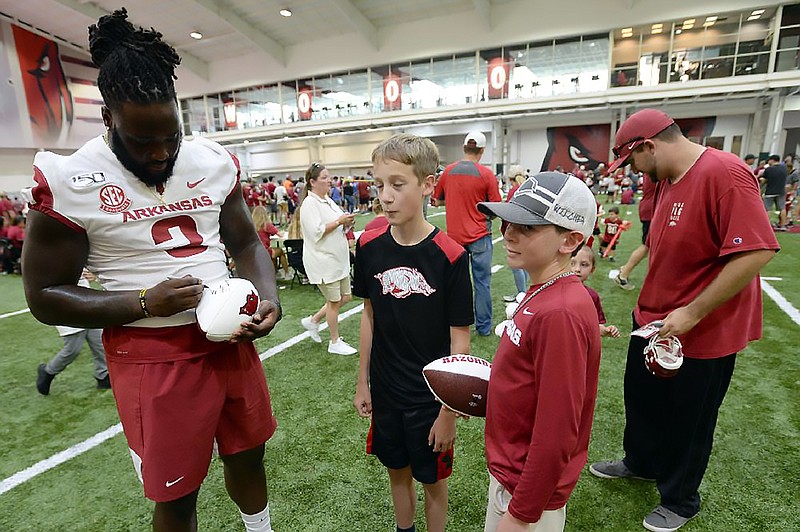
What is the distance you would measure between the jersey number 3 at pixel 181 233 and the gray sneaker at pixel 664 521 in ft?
8.88

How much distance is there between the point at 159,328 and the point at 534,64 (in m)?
26.9

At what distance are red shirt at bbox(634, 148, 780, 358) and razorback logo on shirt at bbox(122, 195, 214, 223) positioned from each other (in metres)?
2.14

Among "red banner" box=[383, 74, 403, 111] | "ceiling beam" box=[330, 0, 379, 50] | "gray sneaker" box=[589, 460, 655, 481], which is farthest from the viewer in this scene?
"red banner" box=[383, 74, 403, 111]

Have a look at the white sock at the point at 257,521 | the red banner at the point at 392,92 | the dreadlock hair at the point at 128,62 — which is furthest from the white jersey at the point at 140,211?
the red banner at the point at 392,92

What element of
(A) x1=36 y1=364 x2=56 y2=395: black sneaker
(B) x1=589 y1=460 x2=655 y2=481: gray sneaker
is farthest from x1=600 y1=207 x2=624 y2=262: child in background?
(A) x1=36 y1=364 x2=56 y2=395: black sneaker

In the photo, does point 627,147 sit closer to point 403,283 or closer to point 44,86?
point 403,283

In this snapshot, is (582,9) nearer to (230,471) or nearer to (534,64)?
(534,64)

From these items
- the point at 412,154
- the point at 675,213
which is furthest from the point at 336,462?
the point at 675,213

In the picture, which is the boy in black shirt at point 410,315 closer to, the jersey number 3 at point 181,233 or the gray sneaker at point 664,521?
the jersey number 3 at point 181,233

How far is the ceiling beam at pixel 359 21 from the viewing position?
22.4m

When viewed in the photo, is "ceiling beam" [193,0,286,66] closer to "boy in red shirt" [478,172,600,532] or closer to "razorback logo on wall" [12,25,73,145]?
"razorback logo on wall" [12,25,73,145]

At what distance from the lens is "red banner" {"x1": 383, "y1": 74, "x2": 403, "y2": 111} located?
27.2 metres

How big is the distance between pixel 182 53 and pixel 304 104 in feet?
29.5

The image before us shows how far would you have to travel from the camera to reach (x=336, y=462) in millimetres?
3031
